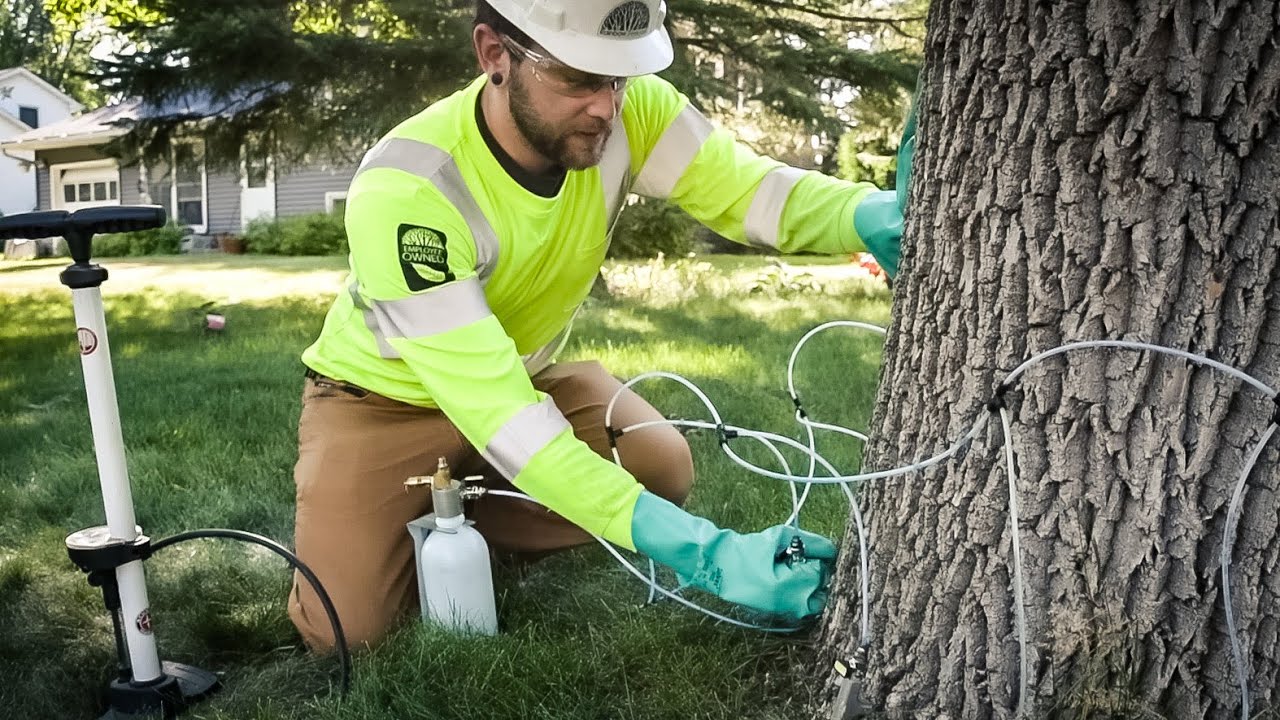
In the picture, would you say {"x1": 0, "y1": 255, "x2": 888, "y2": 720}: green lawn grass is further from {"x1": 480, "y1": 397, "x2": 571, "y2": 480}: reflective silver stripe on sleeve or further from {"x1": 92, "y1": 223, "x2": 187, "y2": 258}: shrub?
{"x1": 92, "y1": 223, "x2": 187, "y2": 258}: shrub

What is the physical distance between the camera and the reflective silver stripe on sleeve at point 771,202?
253 cm

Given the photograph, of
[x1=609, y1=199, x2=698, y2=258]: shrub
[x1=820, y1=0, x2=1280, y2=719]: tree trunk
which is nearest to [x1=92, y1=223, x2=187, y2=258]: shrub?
[x1=609, y1=199, x2=698, y2=258]: shrub

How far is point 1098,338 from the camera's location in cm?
154

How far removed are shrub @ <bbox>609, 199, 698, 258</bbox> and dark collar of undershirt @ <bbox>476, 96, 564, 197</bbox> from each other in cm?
1042

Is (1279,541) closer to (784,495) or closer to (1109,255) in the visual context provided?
(1109,255)

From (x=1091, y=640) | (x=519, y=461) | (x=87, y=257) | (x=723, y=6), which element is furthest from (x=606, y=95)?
(x=723, y=6)

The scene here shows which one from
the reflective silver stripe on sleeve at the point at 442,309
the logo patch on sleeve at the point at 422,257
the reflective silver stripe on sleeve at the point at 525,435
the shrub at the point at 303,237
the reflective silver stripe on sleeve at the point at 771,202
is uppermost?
the reflective silver stripe on sleeve at the point at 771,202

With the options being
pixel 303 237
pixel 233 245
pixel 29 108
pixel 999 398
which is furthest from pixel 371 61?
pixel 29 108

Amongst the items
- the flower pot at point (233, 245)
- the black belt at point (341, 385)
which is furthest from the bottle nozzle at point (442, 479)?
the flower pot at point (233, 245)

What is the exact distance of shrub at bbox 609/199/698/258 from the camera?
13.2 metres

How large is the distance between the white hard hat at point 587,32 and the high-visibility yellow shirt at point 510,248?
1.03ft

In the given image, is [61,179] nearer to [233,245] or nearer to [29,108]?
[29,108]

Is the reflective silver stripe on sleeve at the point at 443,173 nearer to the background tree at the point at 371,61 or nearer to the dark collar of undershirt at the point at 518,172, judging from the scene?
the dark collar of undershirt at the point at 518,172

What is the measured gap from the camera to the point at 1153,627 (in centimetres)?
156
